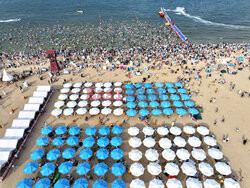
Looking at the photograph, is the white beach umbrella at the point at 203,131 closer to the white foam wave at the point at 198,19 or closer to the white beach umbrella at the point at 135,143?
the white beach umbrella at the point at 135,143

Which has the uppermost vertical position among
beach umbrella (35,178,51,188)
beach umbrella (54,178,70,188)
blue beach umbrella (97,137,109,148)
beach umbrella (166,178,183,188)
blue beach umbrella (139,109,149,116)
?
blue beach umbrella (139,109,149,116)

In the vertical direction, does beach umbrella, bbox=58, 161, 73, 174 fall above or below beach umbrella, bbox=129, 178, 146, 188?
above

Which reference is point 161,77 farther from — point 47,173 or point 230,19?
point 230,19

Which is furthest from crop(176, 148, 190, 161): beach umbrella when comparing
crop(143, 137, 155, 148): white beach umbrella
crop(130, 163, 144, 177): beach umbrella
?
crop(130, 163, 144, 177): beach umbrella

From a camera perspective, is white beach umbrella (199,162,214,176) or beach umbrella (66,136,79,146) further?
beach umbrella (66,136,79,146)

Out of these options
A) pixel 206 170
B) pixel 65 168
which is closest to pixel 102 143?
Result: pixel 65 168

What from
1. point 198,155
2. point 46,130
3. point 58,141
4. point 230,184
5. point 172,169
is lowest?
point 230,184

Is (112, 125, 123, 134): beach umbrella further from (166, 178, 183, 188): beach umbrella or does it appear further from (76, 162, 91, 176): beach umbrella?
(166, 178, 183, 188): beach umbrella

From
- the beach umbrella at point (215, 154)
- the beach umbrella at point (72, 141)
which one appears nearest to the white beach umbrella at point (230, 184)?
the beach umbrella at point (215, 154)

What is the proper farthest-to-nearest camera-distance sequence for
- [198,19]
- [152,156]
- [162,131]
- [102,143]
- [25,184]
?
[198,19] < [162,131] < [102,143] < [152,156] < [25,184]

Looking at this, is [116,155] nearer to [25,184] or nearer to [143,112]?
[143,112]
